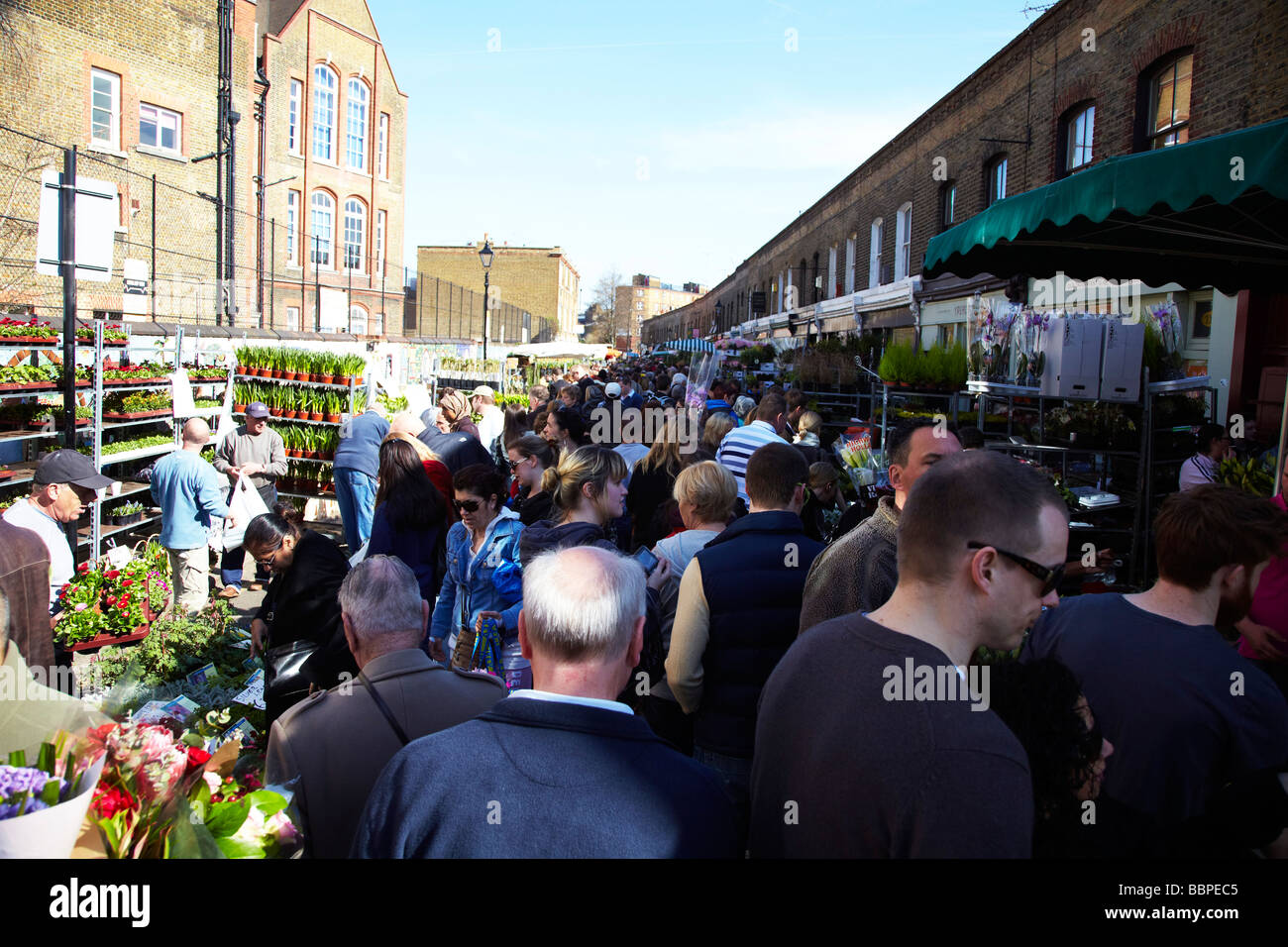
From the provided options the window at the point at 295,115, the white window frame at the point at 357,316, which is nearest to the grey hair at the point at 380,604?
the window at the point at 295,115

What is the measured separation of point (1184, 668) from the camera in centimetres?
246

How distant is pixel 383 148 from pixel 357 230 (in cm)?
417

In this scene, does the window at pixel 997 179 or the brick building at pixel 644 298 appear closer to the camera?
the window at pixel 997 179

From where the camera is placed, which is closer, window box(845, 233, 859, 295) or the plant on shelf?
the plant on shelf

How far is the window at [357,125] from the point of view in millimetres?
37438

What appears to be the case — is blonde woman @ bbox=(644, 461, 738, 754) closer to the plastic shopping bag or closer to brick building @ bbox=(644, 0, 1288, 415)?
brick building @ bbox=(644, 0, 1288, 415)

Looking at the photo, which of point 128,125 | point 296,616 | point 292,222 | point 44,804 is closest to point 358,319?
point 292,222

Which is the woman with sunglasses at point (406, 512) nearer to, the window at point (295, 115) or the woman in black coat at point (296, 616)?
the woman in black coat at point (296, 616)

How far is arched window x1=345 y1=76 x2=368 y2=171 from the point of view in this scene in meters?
37.4

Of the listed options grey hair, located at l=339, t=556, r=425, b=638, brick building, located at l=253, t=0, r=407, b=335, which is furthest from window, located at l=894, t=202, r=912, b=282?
brick building, located at l=253, t=0, r=407, b=335

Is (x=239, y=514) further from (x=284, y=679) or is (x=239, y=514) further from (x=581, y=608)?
(x=581, y=608)

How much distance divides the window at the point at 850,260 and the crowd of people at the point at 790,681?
21809mm

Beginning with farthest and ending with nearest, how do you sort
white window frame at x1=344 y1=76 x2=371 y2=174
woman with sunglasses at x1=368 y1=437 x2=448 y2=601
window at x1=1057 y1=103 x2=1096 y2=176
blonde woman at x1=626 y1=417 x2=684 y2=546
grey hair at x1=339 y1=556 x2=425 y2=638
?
1. white window frame at x1=344 y1=76 x2=371 y2=174
2. window at x1=1057 y1=103 x2=1096 y2=176
3. blonde woman at x1=626 y1=417 x2=684 y2=546
4. woman with sunglasses at x1=368 y1=437 x2=448 y2=601
5. grey hair at x1=339 y1=556 x2=425 y2=638
